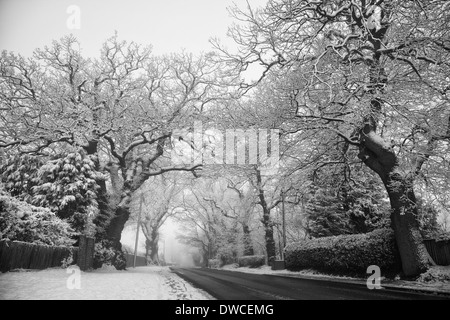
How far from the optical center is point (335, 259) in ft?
44.1

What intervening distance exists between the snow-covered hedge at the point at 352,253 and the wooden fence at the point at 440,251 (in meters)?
1.49

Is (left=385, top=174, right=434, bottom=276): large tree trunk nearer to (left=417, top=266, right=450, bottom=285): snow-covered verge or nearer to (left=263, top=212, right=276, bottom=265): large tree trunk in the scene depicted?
(left=417, top=266, right=450, bottom=285): snow-covered verge

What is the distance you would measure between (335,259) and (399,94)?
8.26 meters

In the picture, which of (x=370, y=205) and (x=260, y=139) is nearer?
(x=260, y=139)

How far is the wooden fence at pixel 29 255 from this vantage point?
905 cm

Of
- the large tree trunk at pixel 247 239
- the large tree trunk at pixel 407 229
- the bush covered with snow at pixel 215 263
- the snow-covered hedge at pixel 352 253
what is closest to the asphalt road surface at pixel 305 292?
the large tree trunk at pixel 407 229

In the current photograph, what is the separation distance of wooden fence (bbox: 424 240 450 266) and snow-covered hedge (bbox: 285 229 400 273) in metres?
1.49

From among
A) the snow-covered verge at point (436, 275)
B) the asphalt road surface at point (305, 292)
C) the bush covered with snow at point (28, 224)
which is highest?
the bush covered with snow at point (28, 224)

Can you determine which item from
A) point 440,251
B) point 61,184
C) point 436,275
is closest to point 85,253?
point 61,184

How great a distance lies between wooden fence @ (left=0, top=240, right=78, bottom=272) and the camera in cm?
905

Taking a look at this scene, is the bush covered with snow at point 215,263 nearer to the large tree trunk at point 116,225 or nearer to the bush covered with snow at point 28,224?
the large tree trunk at point 116,225
